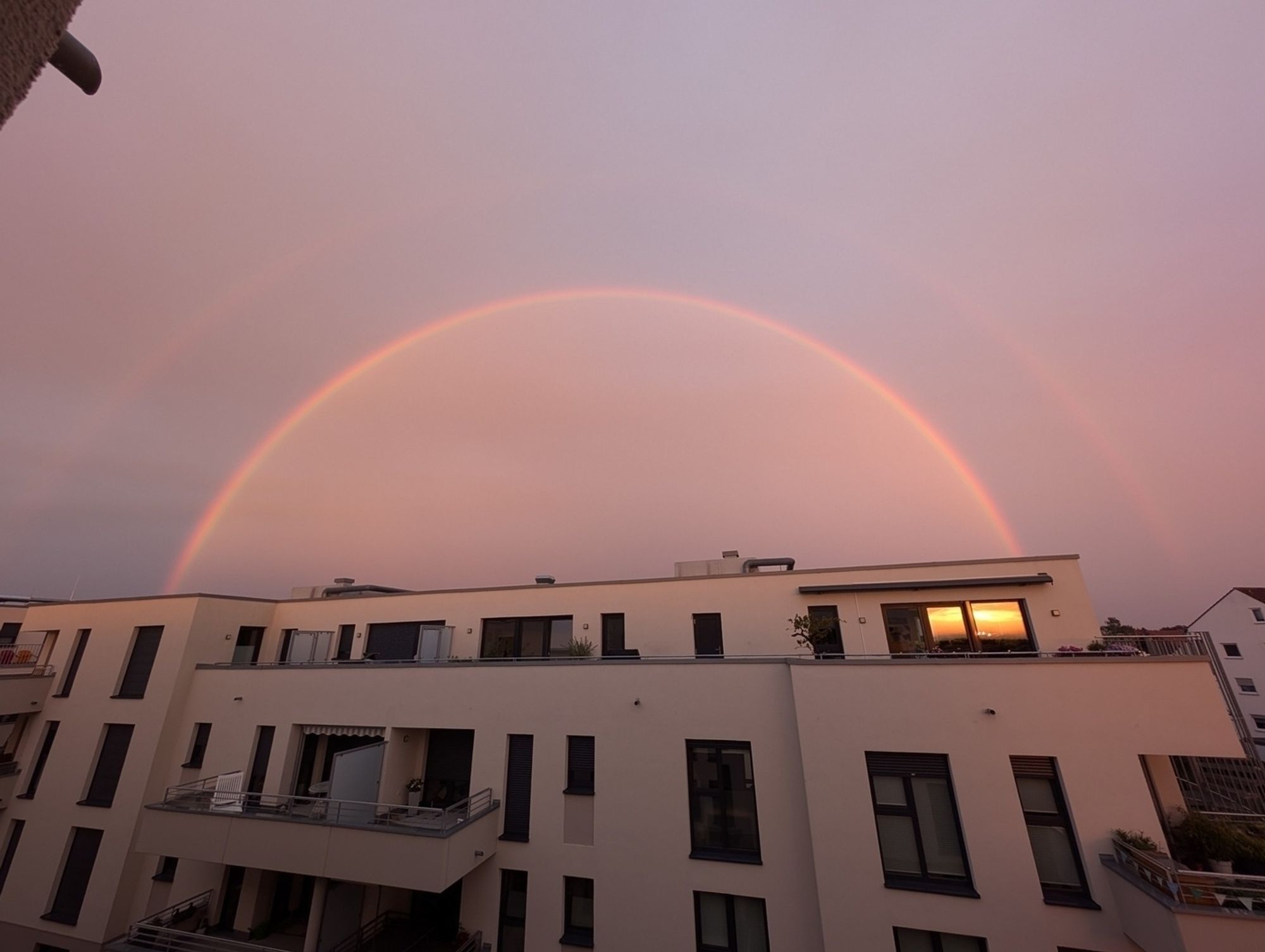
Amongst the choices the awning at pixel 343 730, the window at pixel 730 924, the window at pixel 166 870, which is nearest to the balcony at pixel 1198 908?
the window at pixel 730 924

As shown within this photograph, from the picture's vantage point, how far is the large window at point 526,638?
16.2 metres

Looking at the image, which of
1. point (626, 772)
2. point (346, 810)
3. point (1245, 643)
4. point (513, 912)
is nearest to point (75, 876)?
point (346, 810)

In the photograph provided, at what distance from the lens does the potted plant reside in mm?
13203

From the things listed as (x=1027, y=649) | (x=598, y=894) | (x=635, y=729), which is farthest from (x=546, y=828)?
(x=1027, y=649)

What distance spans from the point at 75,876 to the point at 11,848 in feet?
11.0

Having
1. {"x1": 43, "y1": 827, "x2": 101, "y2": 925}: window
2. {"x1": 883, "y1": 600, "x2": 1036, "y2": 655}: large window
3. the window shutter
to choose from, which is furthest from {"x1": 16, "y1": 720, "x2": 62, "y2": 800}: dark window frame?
{"x1": 883, "y1": 600, "x2": 1036, "y2": 655}: large window

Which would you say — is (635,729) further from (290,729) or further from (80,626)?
(80,626)

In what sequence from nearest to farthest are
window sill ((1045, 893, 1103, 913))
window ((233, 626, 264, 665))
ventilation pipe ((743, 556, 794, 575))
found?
window sill ((1045, 893, 1103, 913)) < window ((233, 626, 264, 665)) < ventilation pipe ((743, 556, 794, 575))

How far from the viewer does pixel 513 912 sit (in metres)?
11.3

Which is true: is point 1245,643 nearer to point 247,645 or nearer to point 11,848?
point 247,645

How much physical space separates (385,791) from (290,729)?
3.58m

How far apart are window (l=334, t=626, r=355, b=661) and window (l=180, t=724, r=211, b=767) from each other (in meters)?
3.66

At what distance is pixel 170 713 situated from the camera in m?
15.3

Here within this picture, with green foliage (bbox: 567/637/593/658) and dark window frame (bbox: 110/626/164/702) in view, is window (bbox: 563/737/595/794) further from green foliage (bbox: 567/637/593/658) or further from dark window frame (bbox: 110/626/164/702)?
dark window frame (bbox: 110/626/164/702)
